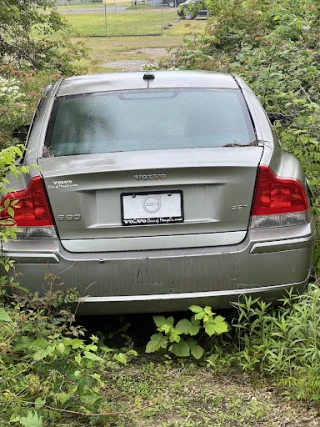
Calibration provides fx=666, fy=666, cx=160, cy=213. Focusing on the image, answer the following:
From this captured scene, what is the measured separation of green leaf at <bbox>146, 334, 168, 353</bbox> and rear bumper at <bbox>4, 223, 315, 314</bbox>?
0.27m

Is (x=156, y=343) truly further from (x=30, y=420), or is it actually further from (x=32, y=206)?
(x=30, y=420)

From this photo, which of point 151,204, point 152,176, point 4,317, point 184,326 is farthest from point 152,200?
point 4,317

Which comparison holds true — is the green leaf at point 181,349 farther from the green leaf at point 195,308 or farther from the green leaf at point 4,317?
the green leaf at point 4,317

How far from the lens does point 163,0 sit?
4934 cm

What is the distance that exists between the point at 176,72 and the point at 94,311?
6.95ft

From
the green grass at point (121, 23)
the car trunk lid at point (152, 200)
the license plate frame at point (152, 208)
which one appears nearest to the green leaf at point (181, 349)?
the car trunk lid at point (152, 200)

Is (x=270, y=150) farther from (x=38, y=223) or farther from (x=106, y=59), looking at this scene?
(x=106, y=59)

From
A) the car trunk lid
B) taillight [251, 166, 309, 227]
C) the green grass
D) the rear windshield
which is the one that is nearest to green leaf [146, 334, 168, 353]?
the car trunk lid

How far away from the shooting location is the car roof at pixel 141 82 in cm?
454

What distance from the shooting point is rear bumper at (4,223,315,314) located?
3539mm

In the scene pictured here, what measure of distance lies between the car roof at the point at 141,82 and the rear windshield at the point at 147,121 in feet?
0.26

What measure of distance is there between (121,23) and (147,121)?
37.8m

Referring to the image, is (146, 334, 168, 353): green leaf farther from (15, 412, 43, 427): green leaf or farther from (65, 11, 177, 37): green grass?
(65, 11, 177, 37): green grass

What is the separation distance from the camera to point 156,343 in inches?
150
